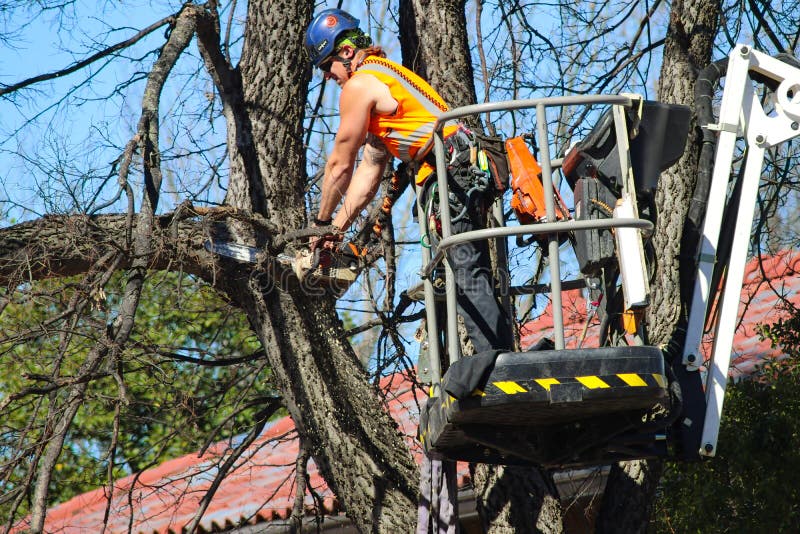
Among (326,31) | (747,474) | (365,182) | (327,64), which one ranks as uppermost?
(326,31)

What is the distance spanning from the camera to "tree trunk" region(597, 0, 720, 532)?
557 centimetres

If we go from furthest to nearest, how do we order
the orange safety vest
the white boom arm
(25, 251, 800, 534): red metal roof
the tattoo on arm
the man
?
(25, 251, 800, 534): red metal roof, the tattoo on arm, the orange safety vest, the white boom arm, the man

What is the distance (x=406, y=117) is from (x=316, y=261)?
33.5 inches

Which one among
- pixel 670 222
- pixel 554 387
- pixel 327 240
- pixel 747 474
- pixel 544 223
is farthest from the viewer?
pixel 747 474

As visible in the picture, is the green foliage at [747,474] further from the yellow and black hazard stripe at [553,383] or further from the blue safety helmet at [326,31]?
the blue safety helmet at [326,31]

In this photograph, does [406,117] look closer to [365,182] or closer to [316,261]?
[365,182]

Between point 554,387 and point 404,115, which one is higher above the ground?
point 404,115

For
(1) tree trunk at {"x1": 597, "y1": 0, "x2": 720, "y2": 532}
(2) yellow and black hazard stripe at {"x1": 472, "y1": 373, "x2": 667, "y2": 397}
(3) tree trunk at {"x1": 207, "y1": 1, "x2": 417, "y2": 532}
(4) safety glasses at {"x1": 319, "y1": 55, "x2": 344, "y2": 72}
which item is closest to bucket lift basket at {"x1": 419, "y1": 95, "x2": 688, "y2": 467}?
(2) yellow and black hazard stripe at {"x1": 472, "y1": 373, "x2": 667, "y2": 397}

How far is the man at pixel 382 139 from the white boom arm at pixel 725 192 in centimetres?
97

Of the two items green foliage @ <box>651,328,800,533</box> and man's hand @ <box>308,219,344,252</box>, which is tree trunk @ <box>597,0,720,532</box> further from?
man's hand @ <box>308,219,344,252</box>

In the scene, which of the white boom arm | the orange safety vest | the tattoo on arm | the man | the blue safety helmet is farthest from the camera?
the tattoo on arm

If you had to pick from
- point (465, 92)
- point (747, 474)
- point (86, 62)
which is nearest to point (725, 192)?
point (465, 92)

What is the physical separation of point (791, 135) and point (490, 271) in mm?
1603

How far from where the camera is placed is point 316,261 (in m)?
5.14
